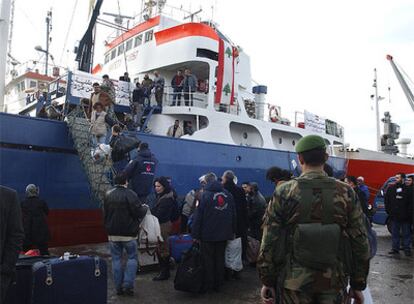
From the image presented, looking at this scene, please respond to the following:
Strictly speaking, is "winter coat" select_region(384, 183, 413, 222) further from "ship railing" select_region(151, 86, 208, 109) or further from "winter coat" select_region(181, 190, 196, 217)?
"ship railing" select_region(151, 86, 208, 109)

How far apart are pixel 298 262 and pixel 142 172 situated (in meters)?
4.17

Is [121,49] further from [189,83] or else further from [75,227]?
[75,227]

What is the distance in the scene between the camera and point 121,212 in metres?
4.34

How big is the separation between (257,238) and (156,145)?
11.0 feet

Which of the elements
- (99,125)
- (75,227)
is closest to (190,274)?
(99,125)

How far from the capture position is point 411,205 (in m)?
7.09

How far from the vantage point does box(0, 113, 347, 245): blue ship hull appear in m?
6.80

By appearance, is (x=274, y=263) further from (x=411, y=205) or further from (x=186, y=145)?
(x=186, y=145)

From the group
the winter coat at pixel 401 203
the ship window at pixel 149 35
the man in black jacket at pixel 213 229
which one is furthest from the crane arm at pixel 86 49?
the winter coat at pixel 401 203

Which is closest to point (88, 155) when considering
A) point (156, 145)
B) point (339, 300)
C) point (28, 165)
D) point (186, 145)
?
point (28, 165)

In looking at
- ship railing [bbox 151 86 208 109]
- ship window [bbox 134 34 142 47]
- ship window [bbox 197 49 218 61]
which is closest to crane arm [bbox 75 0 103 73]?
ship window [bbox 134 34 142 47]

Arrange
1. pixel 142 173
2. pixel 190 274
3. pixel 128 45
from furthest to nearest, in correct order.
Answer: pixel 128 45 < pixel 142 173 < pixel 190 274

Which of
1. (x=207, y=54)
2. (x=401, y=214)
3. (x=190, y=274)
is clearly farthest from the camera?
(x=207, y=54)

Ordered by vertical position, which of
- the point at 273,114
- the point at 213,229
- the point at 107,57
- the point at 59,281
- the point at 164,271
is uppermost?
the point at 107,57
